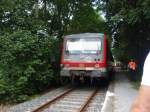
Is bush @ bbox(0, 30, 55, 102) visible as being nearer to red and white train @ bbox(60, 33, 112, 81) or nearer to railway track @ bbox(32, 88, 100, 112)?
red and white train @ bbox(60, 33, 112, 81)

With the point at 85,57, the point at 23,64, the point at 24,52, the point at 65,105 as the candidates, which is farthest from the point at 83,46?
the point at 65,105

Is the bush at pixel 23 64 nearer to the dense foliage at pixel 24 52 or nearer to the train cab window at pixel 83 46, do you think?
the dense foliage at pixel 24 52

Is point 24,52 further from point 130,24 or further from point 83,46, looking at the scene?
point 130,24

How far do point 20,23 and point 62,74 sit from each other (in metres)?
3.44

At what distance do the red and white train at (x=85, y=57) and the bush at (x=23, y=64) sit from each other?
3.09ft

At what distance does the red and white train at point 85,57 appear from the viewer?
22922 millimetres

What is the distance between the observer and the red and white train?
2292cm

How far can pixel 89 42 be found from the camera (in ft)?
76.3

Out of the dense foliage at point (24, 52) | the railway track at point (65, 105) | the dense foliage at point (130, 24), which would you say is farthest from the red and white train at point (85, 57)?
the railway track at point (65, 105)

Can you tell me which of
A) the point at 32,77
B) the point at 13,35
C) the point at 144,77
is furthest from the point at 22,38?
the point at 144,77

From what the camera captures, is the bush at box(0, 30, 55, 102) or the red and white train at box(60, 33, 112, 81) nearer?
the bush at box(0, 30, 55, 102)

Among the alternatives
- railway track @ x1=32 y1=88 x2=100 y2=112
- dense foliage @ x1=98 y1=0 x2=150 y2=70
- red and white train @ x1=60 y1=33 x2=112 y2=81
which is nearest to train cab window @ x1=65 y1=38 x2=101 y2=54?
red and white train @ x1=60 y1=33 x2=112 y2=81

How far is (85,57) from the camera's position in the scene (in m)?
23.0

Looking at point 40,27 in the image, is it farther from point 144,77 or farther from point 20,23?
point 144,77
